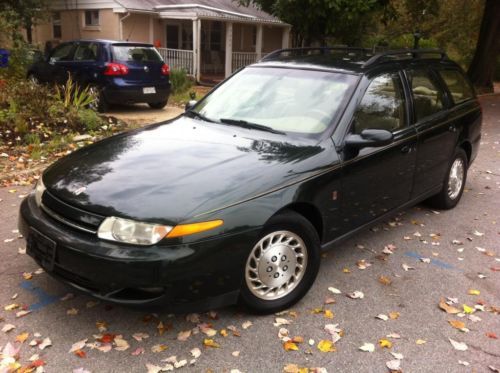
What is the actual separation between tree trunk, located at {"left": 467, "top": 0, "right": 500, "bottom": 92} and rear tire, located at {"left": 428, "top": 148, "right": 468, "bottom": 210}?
1342cm

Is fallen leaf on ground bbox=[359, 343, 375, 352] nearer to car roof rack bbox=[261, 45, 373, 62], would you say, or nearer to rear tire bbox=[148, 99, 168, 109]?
car roof rack bbox=[261, 45, 373, 62]

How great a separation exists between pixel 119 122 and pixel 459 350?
7.70 meters

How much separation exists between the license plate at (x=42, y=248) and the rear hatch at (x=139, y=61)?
8.29m

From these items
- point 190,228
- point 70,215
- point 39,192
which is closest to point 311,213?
point 190,228

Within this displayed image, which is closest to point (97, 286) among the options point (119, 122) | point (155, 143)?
point (155, 143)

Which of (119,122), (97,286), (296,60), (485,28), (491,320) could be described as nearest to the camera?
(97,286)

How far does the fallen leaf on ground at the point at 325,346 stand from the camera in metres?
3.07

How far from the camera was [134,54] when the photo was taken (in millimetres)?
11320

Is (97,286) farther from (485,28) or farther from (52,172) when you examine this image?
(485,28)

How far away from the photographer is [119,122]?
940cm

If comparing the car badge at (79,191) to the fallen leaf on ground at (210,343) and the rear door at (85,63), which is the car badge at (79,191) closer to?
the fallen leaf on ground at (210,343)

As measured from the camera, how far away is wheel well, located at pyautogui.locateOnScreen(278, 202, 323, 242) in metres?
3.45

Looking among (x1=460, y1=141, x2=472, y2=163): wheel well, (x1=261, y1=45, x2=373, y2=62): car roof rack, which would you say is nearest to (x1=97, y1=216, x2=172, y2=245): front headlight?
(x1=261, y1=45, x2=373, y2=62): car roof rack

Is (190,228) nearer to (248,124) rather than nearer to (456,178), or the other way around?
(248,124)
